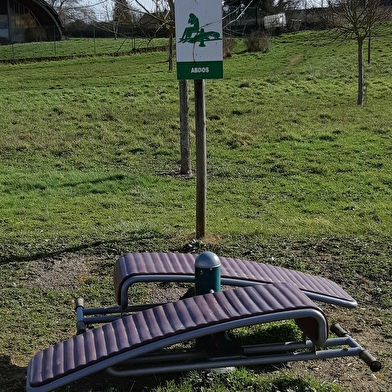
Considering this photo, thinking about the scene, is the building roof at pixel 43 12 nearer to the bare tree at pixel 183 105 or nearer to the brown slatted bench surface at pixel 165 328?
the bare tree at pixel 183 105

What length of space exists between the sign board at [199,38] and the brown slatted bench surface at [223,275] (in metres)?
2.34

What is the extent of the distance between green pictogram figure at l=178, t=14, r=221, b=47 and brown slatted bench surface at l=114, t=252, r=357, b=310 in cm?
253

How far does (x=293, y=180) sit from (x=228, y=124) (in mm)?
4913

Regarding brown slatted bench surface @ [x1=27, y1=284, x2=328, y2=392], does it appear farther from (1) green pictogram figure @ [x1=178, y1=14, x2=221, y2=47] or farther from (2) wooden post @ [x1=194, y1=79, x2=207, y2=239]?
(1) green pictogram figure @ [x1=178, y1=14, x2=221, y2=47]

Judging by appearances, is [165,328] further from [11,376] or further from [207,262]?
[11,376]

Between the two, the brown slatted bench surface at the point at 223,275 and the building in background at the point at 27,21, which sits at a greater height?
the building in background at the point at 27,21

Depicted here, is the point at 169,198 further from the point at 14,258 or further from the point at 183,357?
the point at 183,357

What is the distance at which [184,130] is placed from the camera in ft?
34.6

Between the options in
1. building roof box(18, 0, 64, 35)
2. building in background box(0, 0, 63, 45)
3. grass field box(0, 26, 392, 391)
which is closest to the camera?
grass field box(0, 26, 392, 391)

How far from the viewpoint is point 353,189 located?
30.9 ft

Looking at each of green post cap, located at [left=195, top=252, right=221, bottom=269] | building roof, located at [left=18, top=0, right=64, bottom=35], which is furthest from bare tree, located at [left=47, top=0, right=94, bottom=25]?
green post cap, located at [left=195, top=252, right=221, bottom=269]

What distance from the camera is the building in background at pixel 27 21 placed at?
158 ft

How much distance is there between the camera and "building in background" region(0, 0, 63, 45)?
48250mm

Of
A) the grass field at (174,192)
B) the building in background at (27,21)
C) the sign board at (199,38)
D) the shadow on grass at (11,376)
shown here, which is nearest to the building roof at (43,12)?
the building in background at (27,21)
